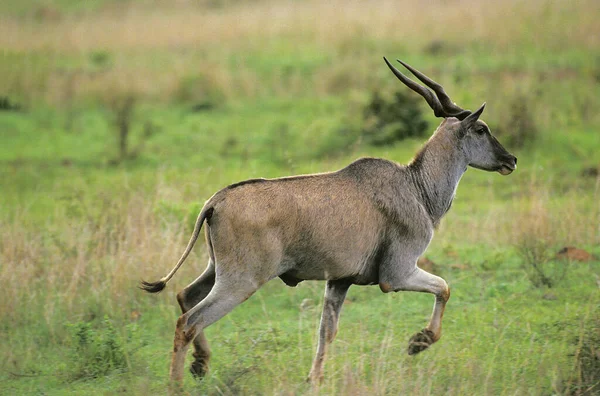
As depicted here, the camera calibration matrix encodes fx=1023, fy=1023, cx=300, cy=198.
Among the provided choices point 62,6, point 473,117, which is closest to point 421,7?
point 62,6

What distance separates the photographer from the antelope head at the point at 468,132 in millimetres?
7535

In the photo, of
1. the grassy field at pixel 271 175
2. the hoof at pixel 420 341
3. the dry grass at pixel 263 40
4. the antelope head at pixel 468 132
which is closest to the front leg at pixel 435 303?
the hoof at pixel 420 341

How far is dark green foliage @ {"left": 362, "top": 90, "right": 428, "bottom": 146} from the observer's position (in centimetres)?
1498

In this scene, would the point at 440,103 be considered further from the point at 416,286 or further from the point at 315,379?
the point at 315,379

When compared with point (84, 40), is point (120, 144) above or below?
below

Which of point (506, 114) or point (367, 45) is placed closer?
point (506, 114)

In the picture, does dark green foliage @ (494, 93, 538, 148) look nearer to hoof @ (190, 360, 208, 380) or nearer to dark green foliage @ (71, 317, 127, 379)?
dark green foliage @ (71, 317, 127, 379)

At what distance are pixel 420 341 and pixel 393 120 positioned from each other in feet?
27.6

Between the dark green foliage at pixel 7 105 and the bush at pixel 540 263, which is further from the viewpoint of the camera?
the dark green foliage at pixel 7 105

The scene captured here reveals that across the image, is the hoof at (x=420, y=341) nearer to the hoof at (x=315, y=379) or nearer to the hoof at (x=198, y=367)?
the hoof at (x=315, y=379)

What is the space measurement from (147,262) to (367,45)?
12.4 meters

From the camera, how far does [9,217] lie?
34.2 feet

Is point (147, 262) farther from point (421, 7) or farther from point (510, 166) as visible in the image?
point (421, 7)

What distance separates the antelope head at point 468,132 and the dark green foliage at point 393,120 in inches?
285
